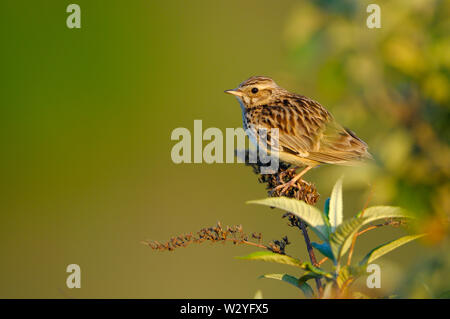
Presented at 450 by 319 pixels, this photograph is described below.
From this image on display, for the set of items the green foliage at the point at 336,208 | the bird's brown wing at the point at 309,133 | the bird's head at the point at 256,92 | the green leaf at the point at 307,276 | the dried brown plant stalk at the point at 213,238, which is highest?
the bird's head at the point at 256,92

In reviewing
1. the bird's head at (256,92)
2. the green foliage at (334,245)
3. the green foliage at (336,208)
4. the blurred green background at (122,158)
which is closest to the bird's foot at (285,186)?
the blurred green background at (122,158)

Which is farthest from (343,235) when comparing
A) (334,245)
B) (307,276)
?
(307,276)

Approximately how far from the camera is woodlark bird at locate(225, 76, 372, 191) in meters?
4.74

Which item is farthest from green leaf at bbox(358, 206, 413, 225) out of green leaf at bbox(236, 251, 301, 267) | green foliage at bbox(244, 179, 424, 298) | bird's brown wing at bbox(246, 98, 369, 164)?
bird's brown wing at bbox(246, 98, 369, 164)

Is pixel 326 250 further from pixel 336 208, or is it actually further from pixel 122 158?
pixel 122 158

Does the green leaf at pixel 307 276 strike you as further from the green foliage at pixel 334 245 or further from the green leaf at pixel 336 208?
the green leaf at pixel 336 208

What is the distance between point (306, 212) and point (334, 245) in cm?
14

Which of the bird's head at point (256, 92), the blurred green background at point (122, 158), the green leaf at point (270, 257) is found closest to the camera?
the green leaf at point (270, 257)

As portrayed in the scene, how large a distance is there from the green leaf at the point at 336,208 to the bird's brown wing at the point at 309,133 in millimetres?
2605

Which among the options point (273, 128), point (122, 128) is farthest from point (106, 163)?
point (273, 128)

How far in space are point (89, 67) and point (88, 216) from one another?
348 centimetres

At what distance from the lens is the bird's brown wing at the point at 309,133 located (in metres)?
4.73

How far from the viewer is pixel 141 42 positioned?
12.7 meters

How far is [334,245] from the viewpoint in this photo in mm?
1822
